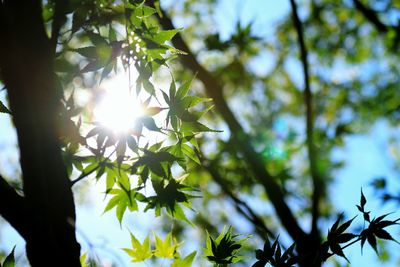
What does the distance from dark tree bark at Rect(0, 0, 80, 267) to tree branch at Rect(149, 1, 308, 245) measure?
148cm

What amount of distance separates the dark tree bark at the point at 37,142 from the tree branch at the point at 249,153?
1.48 meters

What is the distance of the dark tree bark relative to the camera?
1.20m

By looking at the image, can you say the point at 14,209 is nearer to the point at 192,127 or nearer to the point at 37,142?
the point at 37,142

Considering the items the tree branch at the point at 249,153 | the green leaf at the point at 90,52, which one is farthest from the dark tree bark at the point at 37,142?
the tree branch at the point at 249,153

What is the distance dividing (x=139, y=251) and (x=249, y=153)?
1.45 meters

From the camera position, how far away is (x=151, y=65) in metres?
1.62

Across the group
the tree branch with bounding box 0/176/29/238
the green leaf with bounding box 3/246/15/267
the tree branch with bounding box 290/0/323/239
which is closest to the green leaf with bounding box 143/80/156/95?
the tree branch with bounding box 0/176/29/238

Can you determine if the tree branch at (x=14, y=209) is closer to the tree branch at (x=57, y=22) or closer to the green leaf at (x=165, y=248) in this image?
the tree branch at (x=57, y=22)

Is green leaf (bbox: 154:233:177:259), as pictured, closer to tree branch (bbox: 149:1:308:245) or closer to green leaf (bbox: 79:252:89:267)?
green leaf (bbox: 79:252:89:267)

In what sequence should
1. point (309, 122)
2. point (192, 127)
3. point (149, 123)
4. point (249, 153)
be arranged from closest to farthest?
point (149, 123)
point (192, 127)
point (249, 153)
point (309, 122)

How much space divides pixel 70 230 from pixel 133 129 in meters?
0.42

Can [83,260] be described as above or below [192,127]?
below

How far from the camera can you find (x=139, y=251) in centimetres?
188

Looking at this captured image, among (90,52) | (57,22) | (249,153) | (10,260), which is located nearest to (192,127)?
(90,52)
